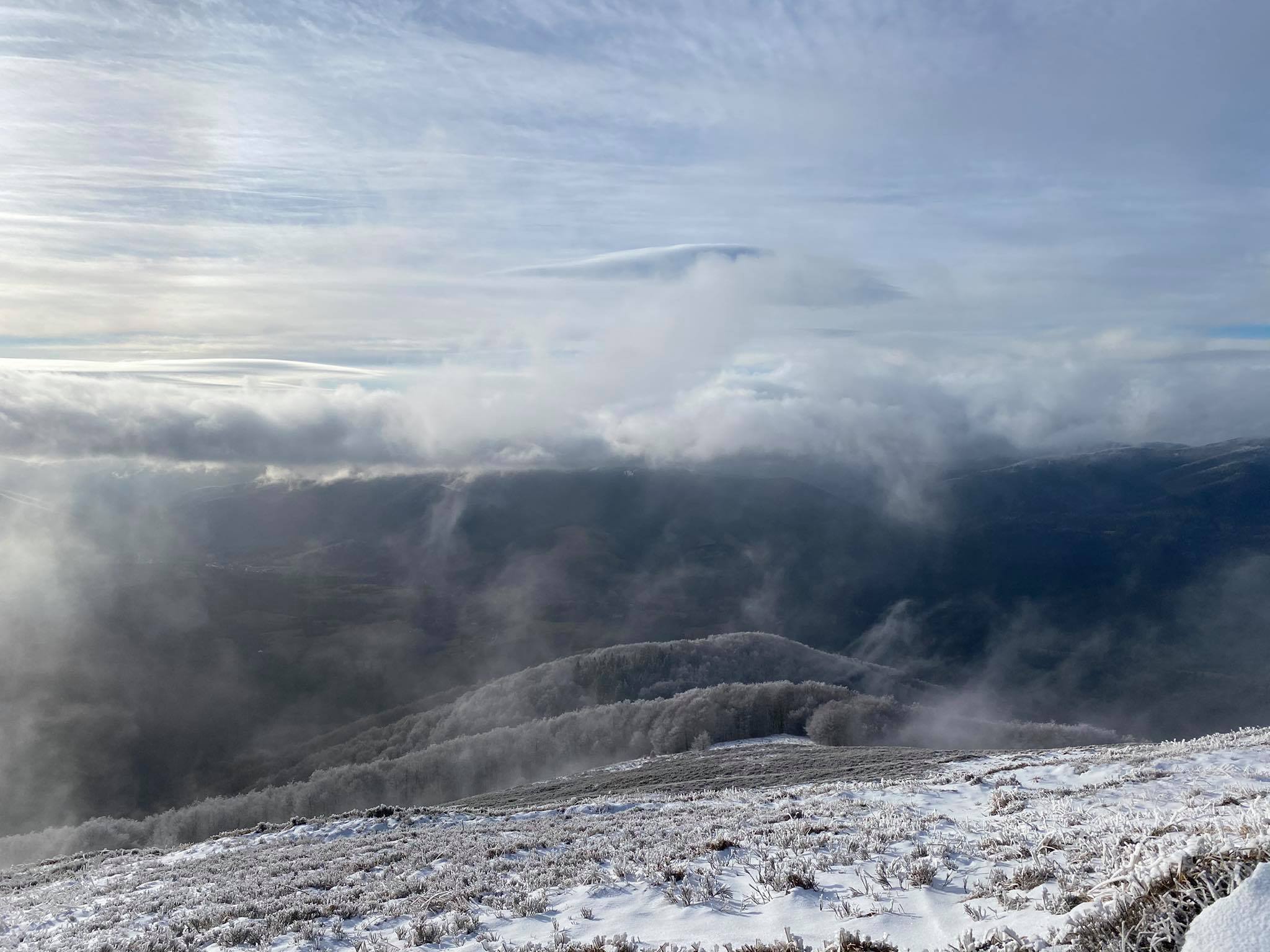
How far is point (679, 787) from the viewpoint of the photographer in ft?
75.8

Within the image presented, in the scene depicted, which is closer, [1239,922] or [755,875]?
[1239,922]

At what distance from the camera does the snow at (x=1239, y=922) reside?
3.21 meters

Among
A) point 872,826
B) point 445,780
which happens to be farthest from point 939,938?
point 445,780

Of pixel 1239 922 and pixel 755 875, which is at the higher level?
pixel 1239 922

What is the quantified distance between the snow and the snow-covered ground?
0.06 ft

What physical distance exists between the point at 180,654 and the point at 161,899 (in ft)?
713

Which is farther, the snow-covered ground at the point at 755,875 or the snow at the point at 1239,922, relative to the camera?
the snow-covered ground at the point at 755,875

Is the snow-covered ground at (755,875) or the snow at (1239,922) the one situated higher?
the snow at (1239,922)

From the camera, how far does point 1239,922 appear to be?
3320mm

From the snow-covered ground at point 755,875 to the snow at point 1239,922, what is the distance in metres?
0.02

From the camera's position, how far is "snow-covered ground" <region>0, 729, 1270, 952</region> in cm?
478

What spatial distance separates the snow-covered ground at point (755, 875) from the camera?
4.78 m

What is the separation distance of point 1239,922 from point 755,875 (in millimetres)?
4928

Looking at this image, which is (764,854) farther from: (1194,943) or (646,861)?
(1194,943)
